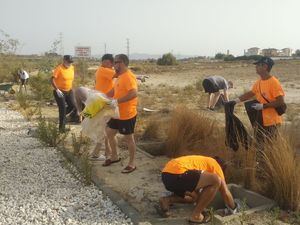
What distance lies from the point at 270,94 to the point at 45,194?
10.7ft

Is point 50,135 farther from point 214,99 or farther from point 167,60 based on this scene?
point 167,60

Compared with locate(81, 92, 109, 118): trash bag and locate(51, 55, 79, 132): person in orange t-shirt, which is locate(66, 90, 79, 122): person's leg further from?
locate(81, 92, 109, 118): trash bag

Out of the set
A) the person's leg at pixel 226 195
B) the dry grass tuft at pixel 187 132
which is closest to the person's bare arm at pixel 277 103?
the person's leg at pixel 226 195

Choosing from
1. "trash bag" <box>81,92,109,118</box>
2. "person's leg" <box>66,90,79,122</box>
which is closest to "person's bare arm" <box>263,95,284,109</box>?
"trash bag" <box>81,92,109,118</box>

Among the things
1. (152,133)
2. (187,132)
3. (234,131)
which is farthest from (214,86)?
(234,131)

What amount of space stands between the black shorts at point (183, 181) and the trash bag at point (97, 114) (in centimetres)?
193

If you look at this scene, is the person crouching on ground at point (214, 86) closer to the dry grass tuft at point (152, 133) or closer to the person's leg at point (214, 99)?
the person's leg at point (214, 99)

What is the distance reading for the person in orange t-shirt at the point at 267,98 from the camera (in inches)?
235

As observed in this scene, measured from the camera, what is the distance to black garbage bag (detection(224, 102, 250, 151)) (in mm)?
6391

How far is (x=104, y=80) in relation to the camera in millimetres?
7906

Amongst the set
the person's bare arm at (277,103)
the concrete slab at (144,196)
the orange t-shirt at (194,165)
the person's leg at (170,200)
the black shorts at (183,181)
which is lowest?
the concrete slab at (144,196)

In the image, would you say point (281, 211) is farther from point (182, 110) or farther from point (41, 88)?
point (41, 88)

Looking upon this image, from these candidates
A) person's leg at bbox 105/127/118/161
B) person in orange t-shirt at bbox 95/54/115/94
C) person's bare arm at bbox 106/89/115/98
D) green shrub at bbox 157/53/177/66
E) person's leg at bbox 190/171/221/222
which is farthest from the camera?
green shrub at bbox 157/53/177/66

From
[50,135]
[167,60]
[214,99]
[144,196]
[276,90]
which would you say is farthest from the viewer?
[167,60]
